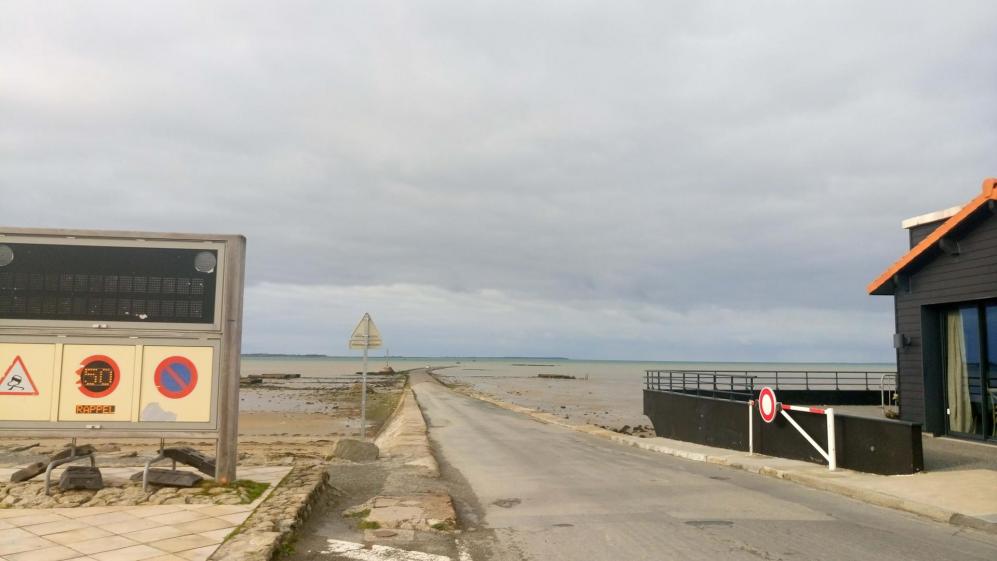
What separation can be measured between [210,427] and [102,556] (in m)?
2.78

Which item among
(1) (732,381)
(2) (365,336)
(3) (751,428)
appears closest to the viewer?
(3) (751,428)

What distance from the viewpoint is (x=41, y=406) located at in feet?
27.3

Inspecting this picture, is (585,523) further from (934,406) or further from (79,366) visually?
(934,406)

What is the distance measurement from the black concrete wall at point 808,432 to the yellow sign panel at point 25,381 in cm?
1160

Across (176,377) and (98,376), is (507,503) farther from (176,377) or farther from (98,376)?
(98,376)

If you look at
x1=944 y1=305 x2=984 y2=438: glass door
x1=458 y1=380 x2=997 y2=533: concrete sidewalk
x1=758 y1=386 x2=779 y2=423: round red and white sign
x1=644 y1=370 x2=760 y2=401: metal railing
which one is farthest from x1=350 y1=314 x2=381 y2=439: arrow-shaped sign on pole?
x1=944 y1=305 x2=984 y2=438: glass door

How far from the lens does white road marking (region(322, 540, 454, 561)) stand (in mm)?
6371

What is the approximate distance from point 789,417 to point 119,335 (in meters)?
11.2

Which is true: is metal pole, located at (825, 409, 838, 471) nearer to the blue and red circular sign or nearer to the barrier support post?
the barrier support post

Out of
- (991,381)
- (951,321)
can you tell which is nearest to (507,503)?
(991,381)

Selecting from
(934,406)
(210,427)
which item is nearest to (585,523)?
(210,427)

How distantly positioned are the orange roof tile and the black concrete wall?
5.00 m

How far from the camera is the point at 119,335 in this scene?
8500 millimetres

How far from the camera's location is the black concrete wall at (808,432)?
10914 mm
